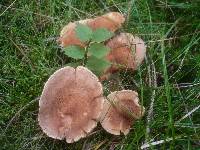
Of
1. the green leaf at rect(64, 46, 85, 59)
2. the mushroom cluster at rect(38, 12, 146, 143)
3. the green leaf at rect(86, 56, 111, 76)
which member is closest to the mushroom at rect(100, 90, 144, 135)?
the mushroom cluster at rect(38, 12, 146, 143)

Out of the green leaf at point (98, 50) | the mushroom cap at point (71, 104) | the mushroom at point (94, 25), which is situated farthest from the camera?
the mushroom at point (94, 25)

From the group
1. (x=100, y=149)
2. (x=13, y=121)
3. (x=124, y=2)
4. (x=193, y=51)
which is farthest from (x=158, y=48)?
(x=13, y=121)

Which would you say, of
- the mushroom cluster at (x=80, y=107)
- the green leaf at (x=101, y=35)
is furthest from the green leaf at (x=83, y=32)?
the mushroom cluster at (x=80, y=107)

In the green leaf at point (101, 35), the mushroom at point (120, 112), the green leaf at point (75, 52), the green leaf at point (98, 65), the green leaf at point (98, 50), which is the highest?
the green leaf at point (101, 35)

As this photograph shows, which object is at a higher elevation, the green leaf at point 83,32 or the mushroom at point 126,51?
the green leaf at point 83,32

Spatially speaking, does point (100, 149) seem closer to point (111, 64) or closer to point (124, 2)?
point (111, 64)

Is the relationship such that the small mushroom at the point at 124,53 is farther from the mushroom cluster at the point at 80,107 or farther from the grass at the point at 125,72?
the mushroom cluster at the point at 80,107

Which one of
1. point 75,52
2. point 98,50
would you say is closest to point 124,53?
point 98,50
